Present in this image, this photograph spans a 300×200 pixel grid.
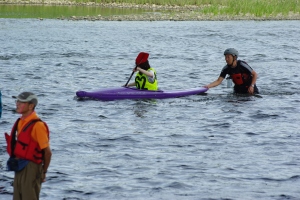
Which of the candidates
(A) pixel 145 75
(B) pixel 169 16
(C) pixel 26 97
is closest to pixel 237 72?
(A) pixel 145 75

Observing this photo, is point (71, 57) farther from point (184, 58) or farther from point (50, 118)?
point (50, 118)

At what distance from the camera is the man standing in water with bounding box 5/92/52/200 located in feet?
24.4

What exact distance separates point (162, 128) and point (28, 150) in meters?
7.14

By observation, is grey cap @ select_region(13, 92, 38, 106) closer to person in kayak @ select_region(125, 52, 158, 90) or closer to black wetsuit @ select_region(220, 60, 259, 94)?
person in kayak @ select_region(125, 52, 158, 90)

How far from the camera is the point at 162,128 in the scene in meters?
14.4

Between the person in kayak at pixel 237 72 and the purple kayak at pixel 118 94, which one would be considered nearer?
the purple kayak at pixel 118 94

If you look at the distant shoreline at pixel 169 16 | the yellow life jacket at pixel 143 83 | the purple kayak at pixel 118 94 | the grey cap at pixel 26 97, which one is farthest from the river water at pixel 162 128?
the distant shoreline at pixel 169 16

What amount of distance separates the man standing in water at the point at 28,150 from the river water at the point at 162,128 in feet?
6.27

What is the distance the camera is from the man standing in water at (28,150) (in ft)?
24.4

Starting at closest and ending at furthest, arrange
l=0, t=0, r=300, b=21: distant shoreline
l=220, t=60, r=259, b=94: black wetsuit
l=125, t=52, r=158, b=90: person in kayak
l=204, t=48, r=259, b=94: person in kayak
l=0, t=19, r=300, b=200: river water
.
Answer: l=0, t=19, r=300, b=200: river water → l=125, t=52, r=158, b=90: person in kayak → l=204, t=48, r=259, b=94: person in kayak → l=220, t=60, r=259, b=94: black wetsuit → l=0, t=0, r=300, b=21: distant shoreline

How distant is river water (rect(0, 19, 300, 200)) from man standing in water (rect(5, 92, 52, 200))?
1.91 meters

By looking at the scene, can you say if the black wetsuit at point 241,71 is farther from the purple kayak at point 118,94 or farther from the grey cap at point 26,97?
the grey cap at point 26,97

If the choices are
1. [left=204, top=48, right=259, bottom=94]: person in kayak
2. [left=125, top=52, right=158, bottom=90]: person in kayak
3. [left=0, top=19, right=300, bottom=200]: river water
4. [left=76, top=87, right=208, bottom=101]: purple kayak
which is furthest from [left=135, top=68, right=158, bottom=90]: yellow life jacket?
[left=204, top=48, right=259, bottom=94]: person in kayak

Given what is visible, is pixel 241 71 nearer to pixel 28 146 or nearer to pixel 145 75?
A: pixel 145 75
